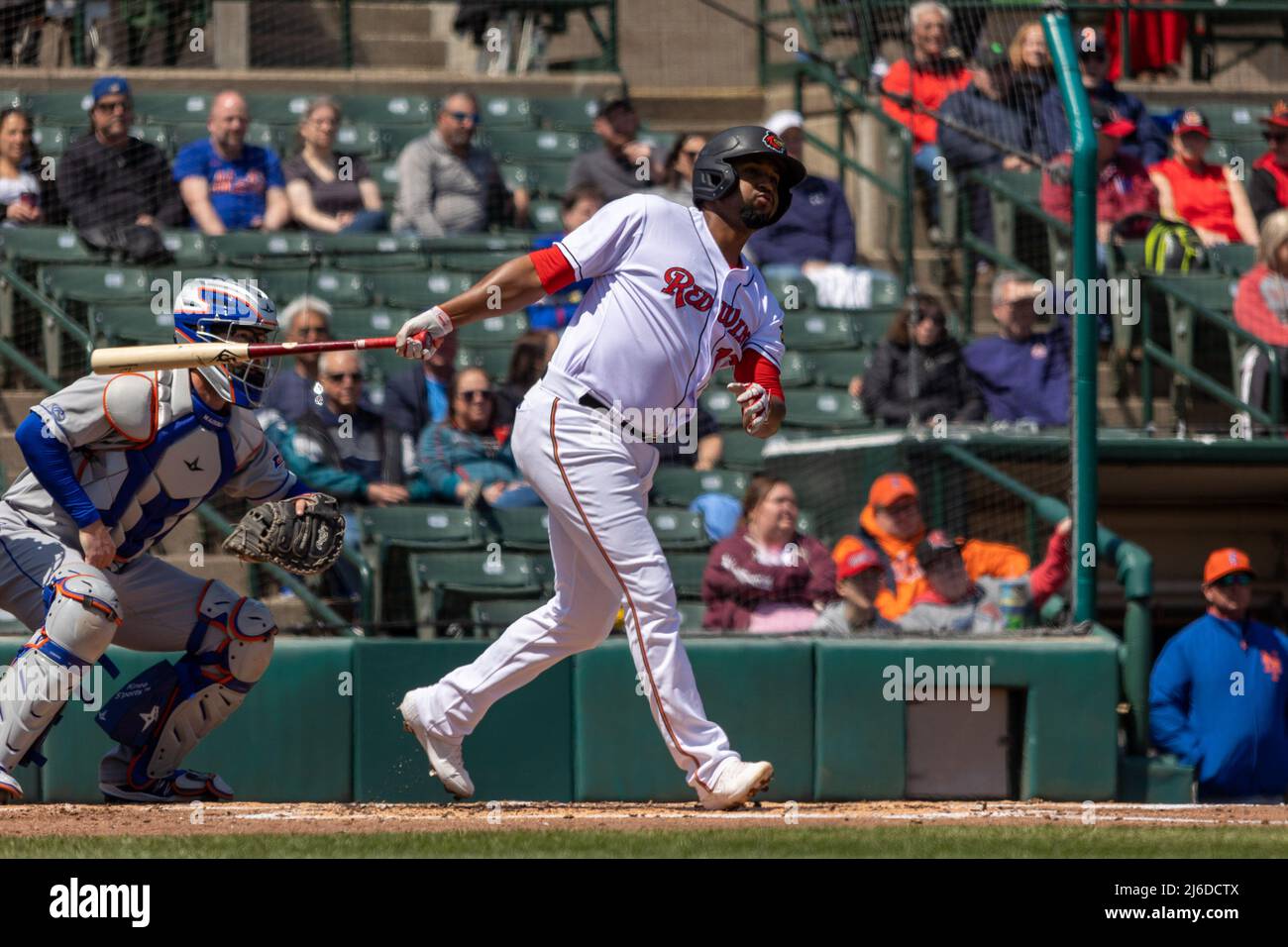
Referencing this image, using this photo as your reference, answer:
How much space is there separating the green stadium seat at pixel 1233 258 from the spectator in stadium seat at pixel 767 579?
3907 millimetres

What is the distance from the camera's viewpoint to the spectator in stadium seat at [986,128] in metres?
11.2

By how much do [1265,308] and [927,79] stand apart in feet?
8.14

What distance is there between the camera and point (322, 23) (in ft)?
45.4

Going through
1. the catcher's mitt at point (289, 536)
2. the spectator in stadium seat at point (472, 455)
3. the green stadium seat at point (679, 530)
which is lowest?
the green stadium seat at point (679, 530)

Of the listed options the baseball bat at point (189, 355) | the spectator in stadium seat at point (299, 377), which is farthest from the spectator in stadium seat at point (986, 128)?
the baseball bat at point (189, 355)

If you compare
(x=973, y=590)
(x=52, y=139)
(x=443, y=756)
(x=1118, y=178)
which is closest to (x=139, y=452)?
(x=443, y=756)

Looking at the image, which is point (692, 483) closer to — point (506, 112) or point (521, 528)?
point (521, 528)

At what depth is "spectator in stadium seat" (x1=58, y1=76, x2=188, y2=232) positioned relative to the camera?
10.7 meters

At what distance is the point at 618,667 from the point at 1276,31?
23.1 ft

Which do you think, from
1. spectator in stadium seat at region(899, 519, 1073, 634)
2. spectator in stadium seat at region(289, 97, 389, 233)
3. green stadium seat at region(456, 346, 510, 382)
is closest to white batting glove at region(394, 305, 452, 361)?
spectator in stadium seat at region(899, 519, 1073, 634)

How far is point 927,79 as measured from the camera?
39.1 ft

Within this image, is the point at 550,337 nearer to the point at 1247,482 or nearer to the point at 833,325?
the point at 833,325

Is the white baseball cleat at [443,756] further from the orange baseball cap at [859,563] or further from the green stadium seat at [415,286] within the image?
the green stadium seat at [415,286]

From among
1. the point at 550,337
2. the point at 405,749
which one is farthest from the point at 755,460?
the point at 405,749
